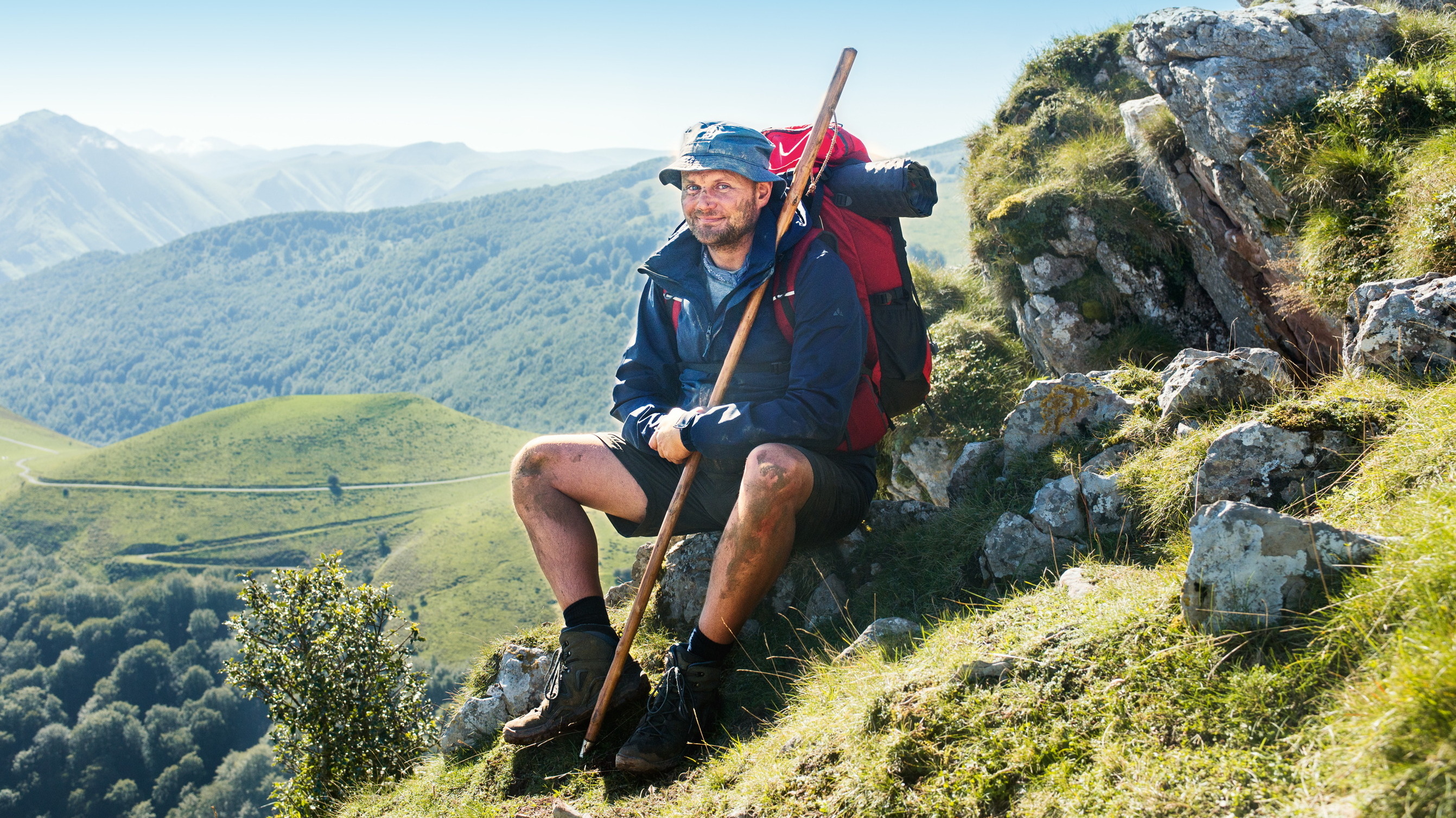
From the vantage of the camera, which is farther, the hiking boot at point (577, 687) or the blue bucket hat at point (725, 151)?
the blue bucket hat at point (725, 151)

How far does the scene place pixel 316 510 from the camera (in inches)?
6201

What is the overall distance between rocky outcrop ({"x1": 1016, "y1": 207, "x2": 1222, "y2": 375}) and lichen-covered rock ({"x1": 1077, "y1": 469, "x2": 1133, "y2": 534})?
374 centimetres

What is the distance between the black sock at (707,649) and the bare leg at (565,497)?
83cm

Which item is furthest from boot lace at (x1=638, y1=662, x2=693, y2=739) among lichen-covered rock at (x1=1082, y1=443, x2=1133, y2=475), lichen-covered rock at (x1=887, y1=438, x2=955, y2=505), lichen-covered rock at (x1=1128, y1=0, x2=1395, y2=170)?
lichen-covered rock at (x1=1128, y1=0, x2=1395, y2=170)

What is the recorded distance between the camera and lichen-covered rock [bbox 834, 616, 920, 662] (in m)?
4.64

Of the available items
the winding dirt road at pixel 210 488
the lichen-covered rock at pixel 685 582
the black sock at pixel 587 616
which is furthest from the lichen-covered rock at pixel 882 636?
the winding dirt road at pixel 210 488

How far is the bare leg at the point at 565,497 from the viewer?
5.33m

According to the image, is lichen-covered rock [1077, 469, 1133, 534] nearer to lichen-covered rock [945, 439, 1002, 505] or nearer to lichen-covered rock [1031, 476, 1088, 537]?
lichen-covered rock [1031, 476, 1088, 537]

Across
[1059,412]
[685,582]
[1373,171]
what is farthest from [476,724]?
[1373,171]

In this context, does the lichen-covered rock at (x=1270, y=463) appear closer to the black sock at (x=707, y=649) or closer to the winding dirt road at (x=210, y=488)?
the black sock at (x=707, y=649)

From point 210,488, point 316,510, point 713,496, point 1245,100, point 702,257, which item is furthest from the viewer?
point 210,488

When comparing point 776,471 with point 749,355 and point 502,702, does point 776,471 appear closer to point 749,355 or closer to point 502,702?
point 749,355

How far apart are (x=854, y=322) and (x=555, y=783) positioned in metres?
3.41

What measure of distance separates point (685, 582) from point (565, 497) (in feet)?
5.55
